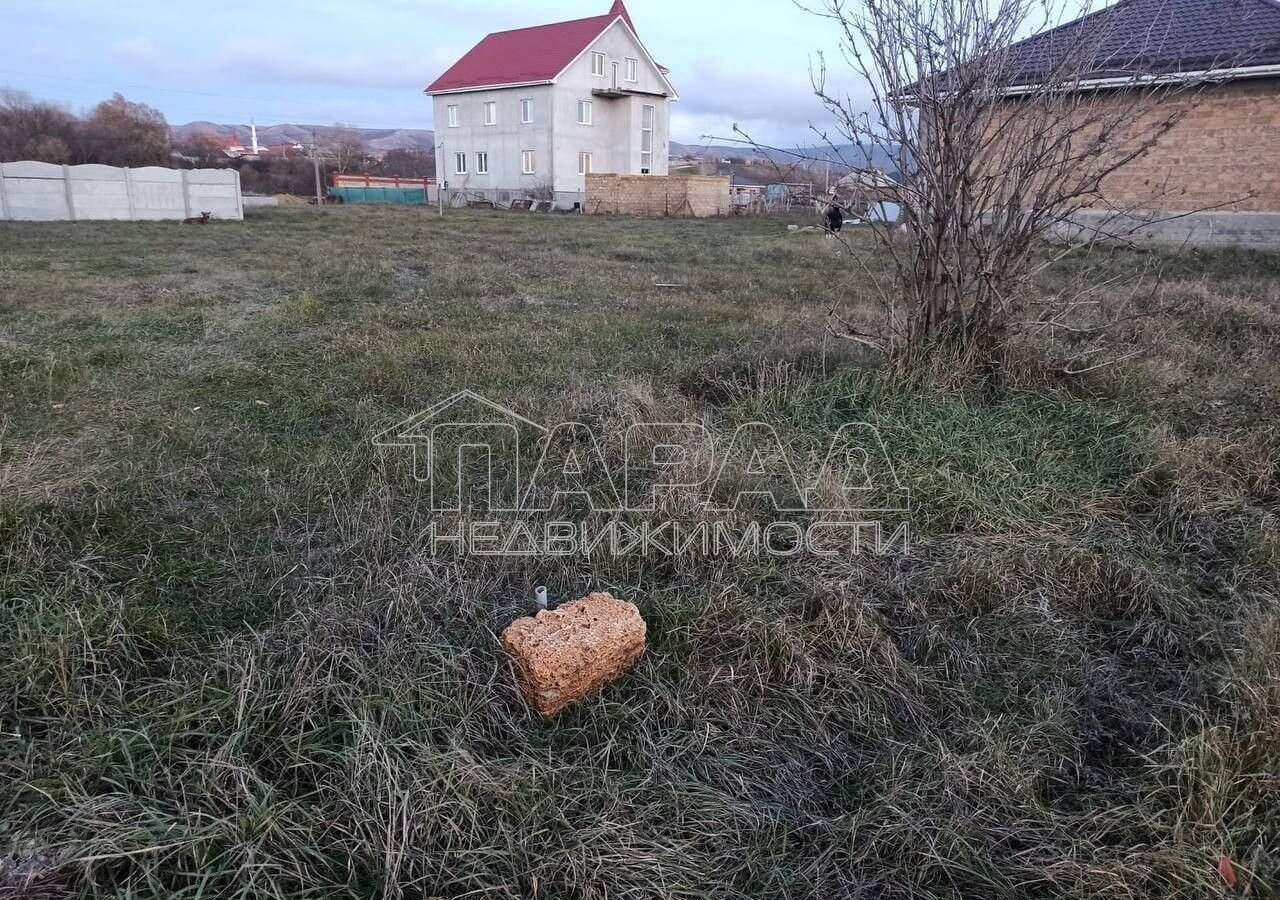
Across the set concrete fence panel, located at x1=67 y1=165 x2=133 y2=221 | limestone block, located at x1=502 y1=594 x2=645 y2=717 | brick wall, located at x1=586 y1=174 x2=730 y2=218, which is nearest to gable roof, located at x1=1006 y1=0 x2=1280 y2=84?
limestone block, located at x1=502 y1=594 x2=645 y2=717

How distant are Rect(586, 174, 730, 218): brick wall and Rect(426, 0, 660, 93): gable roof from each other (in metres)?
6.74

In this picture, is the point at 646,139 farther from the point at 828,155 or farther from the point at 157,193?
the point at 828,155

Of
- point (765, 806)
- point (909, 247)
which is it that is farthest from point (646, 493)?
point (909, 247)

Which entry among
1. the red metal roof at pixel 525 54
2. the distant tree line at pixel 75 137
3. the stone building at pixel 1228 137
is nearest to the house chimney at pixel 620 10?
the red metal roof at pixel 525 54

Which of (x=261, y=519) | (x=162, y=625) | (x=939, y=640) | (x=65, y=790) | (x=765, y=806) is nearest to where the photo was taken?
(x=65, y=790)

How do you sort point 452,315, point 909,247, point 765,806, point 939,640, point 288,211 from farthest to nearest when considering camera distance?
1. point 288,211
2. point 452,315
3. point 909,247
4. point 939,640
5. point 765,806

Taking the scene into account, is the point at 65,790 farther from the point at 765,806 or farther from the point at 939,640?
the point at 939,640

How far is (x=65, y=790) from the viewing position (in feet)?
6.15

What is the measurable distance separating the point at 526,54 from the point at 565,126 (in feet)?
14.6

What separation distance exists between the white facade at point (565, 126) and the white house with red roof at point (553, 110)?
4 cm

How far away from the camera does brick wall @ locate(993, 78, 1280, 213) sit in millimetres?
12055

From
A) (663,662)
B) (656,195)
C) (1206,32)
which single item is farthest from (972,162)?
(656,195)

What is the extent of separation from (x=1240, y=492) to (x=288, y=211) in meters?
25.4

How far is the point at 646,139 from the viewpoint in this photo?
36.5 meters
